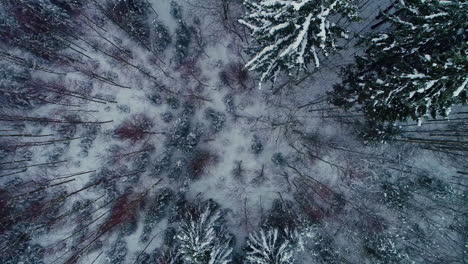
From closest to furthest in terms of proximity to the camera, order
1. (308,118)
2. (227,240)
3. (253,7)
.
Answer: (253,7), (227,240), (308,118)

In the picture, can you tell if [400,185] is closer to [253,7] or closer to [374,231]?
[374,231]

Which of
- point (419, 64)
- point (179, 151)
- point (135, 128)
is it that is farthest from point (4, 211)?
point (419, 64)

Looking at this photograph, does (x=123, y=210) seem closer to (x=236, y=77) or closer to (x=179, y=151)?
(x=179, y=151)

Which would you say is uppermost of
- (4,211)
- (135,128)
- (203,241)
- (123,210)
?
(135,128)

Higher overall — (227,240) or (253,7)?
(253,7)

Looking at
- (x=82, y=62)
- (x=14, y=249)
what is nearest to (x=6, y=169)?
(x=14, y=249)
